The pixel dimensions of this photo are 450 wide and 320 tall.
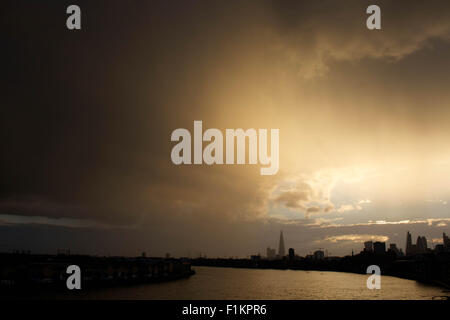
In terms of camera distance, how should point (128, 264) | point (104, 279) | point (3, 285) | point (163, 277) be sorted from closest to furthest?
point (3, 285)
point (104, 279)
point (128, 264)
point (163, 277)
